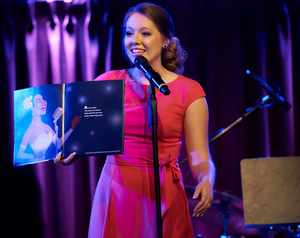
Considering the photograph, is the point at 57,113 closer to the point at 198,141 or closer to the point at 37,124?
the point at 37,124

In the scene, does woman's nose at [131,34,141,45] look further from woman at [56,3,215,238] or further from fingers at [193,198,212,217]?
fingers at [193,198,212,217]

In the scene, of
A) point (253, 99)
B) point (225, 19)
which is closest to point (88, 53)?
point (225, 19)

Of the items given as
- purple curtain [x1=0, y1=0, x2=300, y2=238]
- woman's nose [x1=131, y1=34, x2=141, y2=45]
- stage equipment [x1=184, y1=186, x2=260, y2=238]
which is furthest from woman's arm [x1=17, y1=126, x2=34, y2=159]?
purple curtain [x1=0, y1=0, x2=300, y2=238]

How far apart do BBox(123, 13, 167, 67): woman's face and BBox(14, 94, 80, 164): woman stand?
48 cm

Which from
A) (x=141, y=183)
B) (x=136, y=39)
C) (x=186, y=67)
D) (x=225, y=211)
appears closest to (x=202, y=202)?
(x=141, y=183)

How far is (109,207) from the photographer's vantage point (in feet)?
4.14

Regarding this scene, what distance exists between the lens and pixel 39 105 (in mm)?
1204

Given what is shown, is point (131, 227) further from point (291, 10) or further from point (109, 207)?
point (291, 10)

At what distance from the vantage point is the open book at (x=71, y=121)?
1.15 meters

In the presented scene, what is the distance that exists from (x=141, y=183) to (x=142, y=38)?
672 millimetres

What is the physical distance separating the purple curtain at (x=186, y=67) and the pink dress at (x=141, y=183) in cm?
169

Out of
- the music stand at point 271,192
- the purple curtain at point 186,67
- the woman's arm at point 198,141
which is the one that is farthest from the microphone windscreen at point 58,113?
the purple curtain at point 186,67

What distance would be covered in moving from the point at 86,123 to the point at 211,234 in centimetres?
227

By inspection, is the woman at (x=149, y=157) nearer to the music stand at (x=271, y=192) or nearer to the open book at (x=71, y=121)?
the open book at (x=71, y=121)
